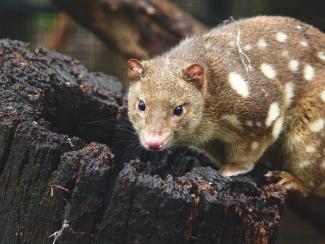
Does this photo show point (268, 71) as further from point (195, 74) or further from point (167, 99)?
point (167, 99)

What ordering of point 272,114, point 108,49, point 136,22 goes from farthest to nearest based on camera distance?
point 108,49 → point 136,22 → point 272,114

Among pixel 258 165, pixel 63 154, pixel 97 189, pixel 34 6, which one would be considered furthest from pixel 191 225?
pixel 34 6

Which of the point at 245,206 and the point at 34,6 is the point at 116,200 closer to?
the point at 245,206

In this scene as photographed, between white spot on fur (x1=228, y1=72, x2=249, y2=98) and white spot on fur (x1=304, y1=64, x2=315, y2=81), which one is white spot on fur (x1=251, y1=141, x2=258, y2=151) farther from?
white spot on fur (x1=304, y1=64, x2=315, y2=81)

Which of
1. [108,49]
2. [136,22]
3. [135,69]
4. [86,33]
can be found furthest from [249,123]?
[86,33]

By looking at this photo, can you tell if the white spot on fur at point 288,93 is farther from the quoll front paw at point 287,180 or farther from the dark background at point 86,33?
the dark background at point 86,33

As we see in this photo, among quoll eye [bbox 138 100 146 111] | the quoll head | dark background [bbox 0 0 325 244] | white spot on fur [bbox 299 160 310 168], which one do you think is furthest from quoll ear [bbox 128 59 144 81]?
dark background [bbox 0 0 325 244]
